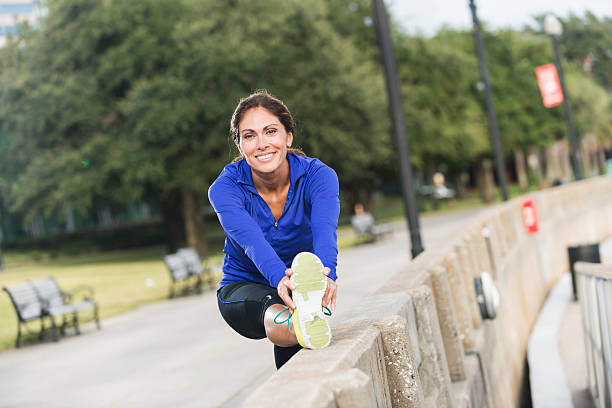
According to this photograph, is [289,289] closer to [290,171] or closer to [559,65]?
[290,171]

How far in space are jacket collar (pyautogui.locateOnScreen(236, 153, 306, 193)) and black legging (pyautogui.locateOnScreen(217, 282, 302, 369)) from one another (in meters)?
0.47

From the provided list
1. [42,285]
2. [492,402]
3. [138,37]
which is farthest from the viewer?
[138,37]

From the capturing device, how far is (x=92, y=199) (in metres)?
32.2

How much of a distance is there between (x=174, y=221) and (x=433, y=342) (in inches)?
1286

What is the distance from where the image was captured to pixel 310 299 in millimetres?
3188

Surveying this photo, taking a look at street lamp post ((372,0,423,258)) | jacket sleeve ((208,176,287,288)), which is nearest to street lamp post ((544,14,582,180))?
street lamp post ((372,0,423,258))

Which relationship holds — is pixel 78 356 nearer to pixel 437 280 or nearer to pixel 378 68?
pixel 437 280

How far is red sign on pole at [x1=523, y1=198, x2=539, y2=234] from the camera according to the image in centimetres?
1370

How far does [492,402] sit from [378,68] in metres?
38.1

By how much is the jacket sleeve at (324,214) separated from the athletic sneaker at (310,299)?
0.35 metres

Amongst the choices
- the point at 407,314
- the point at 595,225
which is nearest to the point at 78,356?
the point at 407,314

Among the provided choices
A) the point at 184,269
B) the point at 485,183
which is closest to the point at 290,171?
the point at 184,269

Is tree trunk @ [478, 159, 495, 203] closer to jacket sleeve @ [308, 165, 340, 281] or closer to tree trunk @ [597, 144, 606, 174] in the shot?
tree trunk @ [597, 144, 606, 174]

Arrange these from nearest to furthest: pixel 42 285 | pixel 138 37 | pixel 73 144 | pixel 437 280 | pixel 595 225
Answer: pixel 437 280 < pixel 42 285 < pixel 595 225 < pixel 138 37 < pixel 73 144
